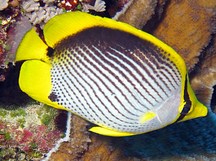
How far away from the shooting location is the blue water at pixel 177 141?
8.56 ft

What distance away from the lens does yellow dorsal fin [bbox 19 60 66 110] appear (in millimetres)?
1504

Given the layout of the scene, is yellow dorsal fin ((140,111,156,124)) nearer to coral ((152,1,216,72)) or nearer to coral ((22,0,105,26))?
coral ((22,0,105,26))

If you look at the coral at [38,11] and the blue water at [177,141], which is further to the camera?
the blue water at [177,141]

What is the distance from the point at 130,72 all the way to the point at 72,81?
28 cm

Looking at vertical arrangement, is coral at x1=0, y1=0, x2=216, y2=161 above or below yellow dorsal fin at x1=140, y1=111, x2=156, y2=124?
below

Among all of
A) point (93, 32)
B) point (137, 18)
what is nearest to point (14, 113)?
point (137, 18)

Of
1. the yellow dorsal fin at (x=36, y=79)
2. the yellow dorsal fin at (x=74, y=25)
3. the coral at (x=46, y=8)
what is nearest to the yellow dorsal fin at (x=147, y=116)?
the yellow dorsal fin at (x=74, y=25)

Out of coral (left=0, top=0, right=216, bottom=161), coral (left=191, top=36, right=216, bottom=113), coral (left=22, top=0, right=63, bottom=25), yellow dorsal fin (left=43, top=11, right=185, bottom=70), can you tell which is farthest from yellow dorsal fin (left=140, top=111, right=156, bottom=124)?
coral (left=191, top=36, right=216, bottom=113)

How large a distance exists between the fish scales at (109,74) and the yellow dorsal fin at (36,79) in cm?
3

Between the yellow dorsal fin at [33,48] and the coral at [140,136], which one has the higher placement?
the yellow dorsal fin at [33,48]

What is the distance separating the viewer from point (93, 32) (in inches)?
58.9

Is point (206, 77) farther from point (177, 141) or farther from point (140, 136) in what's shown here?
point (140, 136)

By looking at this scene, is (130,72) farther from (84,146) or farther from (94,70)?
(84,146)

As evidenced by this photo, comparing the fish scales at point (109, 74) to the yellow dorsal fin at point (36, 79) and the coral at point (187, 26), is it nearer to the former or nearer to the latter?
the yellow dorsal fin at point (36, 79)
